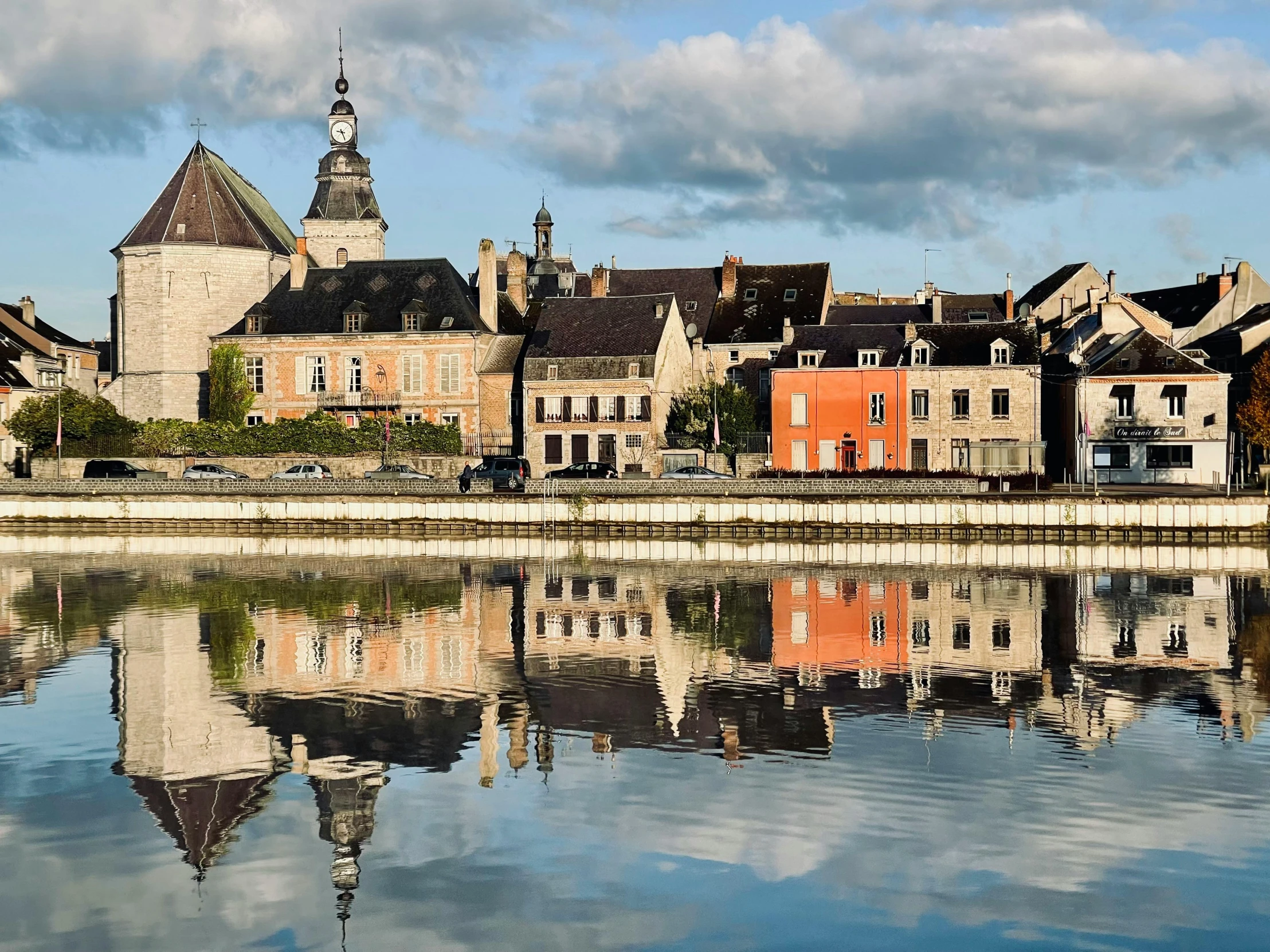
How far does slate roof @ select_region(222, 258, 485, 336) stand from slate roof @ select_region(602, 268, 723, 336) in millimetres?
10532

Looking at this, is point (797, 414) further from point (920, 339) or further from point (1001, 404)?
point (1001, 404)

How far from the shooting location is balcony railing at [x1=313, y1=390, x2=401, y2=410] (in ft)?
239

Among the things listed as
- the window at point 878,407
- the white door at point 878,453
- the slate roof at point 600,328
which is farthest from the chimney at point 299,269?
the white door at point 878,453

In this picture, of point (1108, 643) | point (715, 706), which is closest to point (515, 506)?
point (1108, 643)

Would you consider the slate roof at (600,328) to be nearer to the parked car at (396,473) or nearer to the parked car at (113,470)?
the parked car at (396,473)

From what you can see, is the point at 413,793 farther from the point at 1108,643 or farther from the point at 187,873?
the point at 1108,643

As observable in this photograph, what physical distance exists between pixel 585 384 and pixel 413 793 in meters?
51.9

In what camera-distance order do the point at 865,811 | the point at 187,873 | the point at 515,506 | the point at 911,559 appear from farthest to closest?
the point at 515,506 < the point at 911,559 < the point at 865,811 < the point at 187,873

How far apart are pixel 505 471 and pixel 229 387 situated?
57.7 feet

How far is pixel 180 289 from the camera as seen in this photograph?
78.2 meters

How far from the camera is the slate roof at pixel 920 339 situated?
63219 mm

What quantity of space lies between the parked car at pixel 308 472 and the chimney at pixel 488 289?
42.0 ft

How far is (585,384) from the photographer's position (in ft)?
227

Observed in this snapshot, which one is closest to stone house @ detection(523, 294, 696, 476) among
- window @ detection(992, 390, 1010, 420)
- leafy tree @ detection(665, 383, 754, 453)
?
leafy tree @ detection(665, 383, 754, 453)
